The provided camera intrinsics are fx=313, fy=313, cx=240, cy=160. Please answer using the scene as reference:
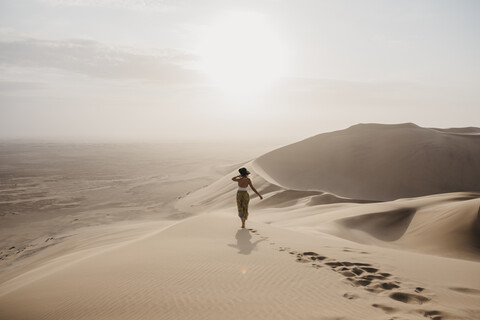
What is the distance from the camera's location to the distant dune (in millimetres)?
23688

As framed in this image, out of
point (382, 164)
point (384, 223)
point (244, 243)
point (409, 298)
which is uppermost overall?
point (382, 164)

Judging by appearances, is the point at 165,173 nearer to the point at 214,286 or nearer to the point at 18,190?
the point at 18,190

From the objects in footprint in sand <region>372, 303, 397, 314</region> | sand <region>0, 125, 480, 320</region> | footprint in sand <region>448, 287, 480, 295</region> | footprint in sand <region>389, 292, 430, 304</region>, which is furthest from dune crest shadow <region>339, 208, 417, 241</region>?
footprint in sand <region>372, 303, 397, 314</region>

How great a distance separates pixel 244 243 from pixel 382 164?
22.3 m

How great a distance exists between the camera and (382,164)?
25828 millimetres

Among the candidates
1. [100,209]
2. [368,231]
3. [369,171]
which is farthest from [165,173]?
[368,231]

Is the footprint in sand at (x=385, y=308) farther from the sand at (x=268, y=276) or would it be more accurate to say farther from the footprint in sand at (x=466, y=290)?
the footprint in sand at (x=466, y=290)

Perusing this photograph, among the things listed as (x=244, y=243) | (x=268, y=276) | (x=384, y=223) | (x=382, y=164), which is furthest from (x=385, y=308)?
(x=382, y=164)

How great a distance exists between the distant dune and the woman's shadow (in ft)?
54.5

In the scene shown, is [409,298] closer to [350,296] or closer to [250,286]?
[350,296]

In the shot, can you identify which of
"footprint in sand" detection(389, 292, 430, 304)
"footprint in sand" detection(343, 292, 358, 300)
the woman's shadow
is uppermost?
"footprint in sand" detection(343, 292, 358, 300)

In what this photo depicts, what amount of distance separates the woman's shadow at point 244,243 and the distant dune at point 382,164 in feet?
54.5

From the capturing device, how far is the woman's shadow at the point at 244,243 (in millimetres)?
6270

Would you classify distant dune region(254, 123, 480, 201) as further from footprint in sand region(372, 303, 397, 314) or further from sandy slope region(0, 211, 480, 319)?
footprint in sand region(372, 303, 397, 314)
